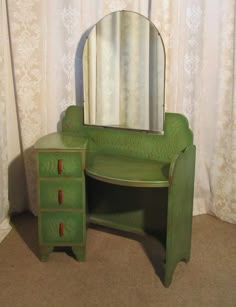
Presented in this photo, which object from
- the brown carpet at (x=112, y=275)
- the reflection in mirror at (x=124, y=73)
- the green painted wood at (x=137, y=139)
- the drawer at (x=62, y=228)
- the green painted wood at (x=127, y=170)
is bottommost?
the brown carpet at (x=112, y=275)

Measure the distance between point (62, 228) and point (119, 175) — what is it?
49cm

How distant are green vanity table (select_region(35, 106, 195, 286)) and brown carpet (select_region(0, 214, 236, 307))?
0.10 m

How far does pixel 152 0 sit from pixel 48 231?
1527 millimetres

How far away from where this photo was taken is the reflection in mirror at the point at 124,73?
2170 millimetres

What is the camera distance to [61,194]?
80.9 inches

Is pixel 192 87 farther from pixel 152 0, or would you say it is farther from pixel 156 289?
pixel 156 289

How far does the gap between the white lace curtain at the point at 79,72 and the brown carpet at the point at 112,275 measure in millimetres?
325

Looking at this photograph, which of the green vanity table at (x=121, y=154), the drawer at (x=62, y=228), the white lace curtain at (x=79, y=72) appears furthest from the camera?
the white lace curtain at (x=79, y=72)

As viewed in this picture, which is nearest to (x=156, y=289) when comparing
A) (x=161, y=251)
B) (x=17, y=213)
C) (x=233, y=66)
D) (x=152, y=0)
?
(x=161, y=251)

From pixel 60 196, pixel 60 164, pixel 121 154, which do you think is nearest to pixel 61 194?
pixel 60 196

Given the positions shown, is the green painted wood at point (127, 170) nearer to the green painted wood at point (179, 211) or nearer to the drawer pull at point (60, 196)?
the green painted wood at point (179, 211)

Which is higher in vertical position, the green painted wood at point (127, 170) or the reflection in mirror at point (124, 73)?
the reflection in mirror at point (124, 73)

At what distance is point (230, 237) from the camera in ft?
8.04

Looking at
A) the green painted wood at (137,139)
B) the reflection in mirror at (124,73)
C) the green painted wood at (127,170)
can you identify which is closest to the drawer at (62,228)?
the green painted wood at (127,170)
